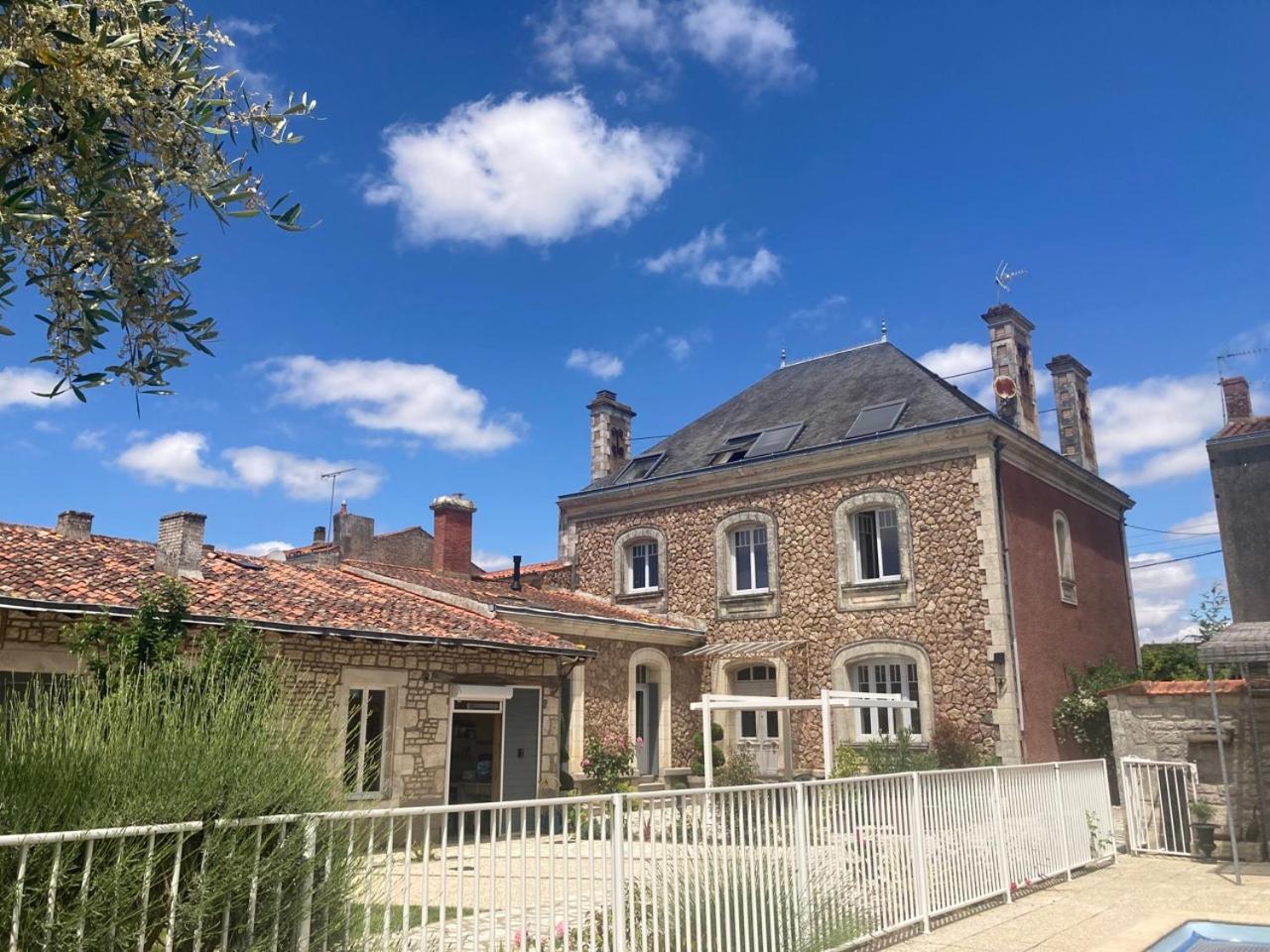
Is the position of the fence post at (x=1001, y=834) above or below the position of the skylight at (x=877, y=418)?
below

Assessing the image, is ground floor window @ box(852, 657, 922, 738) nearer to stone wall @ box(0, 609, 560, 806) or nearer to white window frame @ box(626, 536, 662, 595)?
white window frame @ box(626, 536, 662, 595)

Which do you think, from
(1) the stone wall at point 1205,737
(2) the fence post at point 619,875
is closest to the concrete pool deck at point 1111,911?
(1) the stone wall at point 1205,737

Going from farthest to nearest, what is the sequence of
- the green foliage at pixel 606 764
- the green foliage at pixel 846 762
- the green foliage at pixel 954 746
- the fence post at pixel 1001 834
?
1. the green foliage at pixel 606 764
2. the green foliage at pixel 846 762
3. the green foliage at pixel 954 746
4. the fence post at pixel 1001 834

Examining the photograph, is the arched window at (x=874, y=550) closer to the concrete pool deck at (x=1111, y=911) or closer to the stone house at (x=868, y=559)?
the stone house at (x=868, y=559)

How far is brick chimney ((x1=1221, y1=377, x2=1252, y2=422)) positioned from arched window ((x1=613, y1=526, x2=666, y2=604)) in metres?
13.0

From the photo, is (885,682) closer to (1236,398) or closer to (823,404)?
(823,404)

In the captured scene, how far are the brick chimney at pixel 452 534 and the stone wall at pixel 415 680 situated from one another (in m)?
5.51

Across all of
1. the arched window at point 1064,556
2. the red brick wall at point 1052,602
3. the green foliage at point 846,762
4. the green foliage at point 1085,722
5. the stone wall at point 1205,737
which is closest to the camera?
the stone wall at point 1205,737

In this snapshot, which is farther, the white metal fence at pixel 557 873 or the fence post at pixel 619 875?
the fence post at pixel 619 875

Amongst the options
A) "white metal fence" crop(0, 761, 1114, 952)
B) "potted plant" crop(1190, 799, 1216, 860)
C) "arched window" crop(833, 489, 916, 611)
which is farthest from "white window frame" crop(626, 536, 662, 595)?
"white metal fence" crop(0, 761, 1114, 952)

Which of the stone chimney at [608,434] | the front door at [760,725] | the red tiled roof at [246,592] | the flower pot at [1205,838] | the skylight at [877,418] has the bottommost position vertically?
the flower pot at [1205,838]

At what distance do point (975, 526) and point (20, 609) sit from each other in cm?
1356

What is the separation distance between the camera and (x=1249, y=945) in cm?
676

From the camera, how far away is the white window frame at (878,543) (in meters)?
17.1
